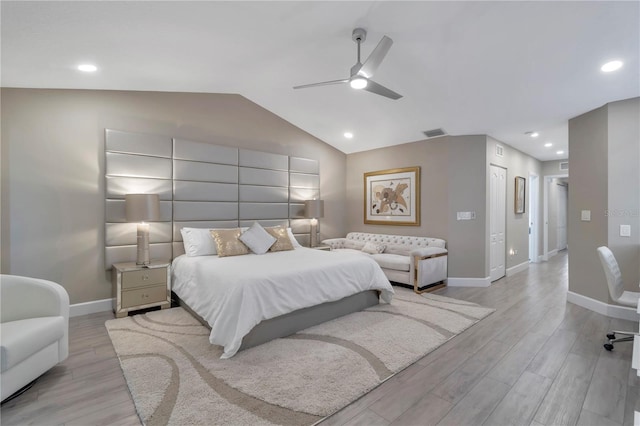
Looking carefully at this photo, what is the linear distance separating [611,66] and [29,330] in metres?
5.69

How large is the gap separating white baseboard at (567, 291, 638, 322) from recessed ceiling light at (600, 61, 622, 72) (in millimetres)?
2823

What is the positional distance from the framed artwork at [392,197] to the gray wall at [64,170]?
3.72 metres

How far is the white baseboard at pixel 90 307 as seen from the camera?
3.67 meters

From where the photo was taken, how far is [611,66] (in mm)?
2977

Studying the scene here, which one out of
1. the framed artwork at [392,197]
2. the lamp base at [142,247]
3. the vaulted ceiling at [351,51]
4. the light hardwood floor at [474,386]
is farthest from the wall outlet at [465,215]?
the lamp base at [142,247]

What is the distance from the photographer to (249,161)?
5.07 meters

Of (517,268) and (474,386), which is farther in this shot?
(517,268)

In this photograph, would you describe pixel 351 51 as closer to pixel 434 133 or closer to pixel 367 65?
pixel 367 65

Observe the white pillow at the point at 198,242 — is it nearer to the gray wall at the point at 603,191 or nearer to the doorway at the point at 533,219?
the gray wall at the point at 603,191

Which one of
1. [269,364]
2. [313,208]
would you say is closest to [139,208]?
[269,364]

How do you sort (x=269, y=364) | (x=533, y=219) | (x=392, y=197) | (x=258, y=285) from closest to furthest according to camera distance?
(x=269, y=364), (x=258, y=285), (x=392, y=197), (x=533, y=219)

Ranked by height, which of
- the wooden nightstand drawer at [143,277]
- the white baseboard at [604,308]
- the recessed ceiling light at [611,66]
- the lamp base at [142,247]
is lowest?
the white baseboard at [604,308]

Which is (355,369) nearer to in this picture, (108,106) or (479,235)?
(479,235)

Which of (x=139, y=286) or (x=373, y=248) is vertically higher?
(x=373, y=248)
